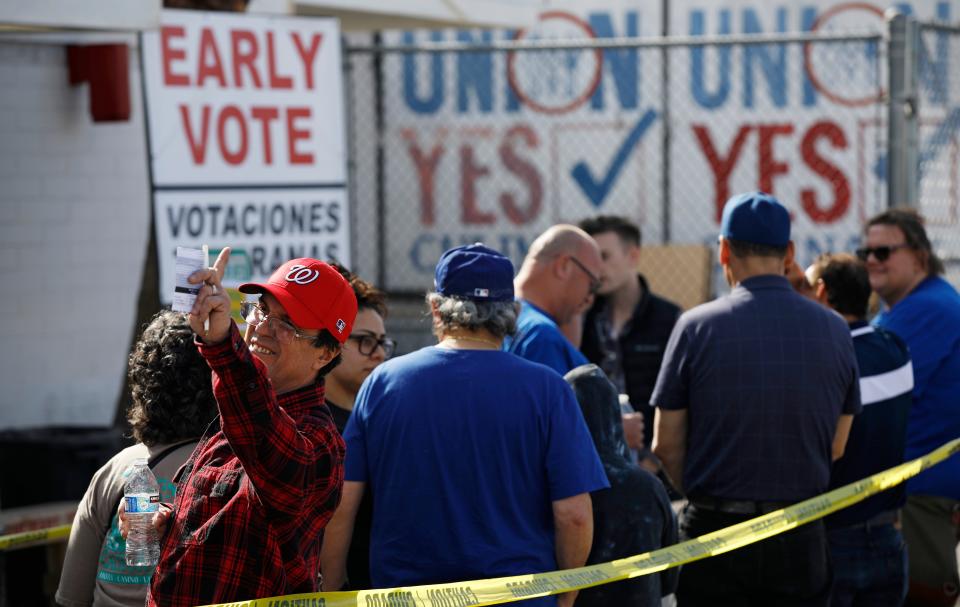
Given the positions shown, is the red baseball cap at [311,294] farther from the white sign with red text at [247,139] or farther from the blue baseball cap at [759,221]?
the white sign with red text at [247,139]

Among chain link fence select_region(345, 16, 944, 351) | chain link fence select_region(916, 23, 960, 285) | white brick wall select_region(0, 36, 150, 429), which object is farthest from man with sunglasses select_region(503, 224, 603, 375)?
chain link fence select_region(916, 23, 960, 285)

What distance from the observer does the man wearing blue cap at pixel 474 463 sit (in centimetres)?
335

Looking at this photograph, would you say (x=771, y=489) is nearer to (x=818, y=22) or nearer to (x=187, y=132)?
(x=187, y=132)

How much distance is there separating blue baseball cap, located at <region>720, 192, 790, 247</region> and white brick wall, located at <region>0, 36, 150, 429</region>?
489cm

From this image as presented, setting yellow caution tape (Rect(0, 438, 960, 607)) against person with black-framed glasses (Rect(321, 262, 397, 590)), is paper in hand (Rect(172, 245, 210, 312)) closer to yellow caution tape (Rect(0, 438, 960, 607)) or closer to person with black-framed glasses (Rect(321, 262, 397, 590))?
yellow caution tape (Rect(0, 438, 960, 607))

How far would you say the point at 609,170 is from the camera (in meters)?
12.0

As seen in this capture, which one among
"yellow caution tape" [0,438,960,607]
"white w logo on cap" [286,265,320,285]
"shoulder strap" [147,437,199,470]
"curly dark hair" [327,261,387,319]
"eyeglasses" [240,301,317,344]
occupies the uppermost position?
"white w logo on cap" [286,265,320,285]

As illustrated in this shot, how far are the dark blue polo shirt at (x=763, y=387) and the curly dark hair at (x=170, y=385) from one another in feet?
5.63

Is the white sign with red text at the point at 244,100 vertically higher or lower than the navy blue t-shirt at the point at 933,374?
higher

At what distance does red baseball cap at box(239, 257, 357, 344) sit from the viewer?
9.05 ft

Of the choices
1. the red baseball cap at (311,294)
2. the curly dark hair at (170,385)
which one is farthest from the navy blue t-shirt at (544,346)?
the red baseball cap at (311,294)

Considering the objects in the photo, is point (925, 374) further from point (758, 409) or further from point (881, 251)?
point (758, 409)

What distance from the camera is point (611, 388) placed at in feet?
12.5

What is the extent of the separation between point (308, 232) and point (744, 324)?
9.93 feet
